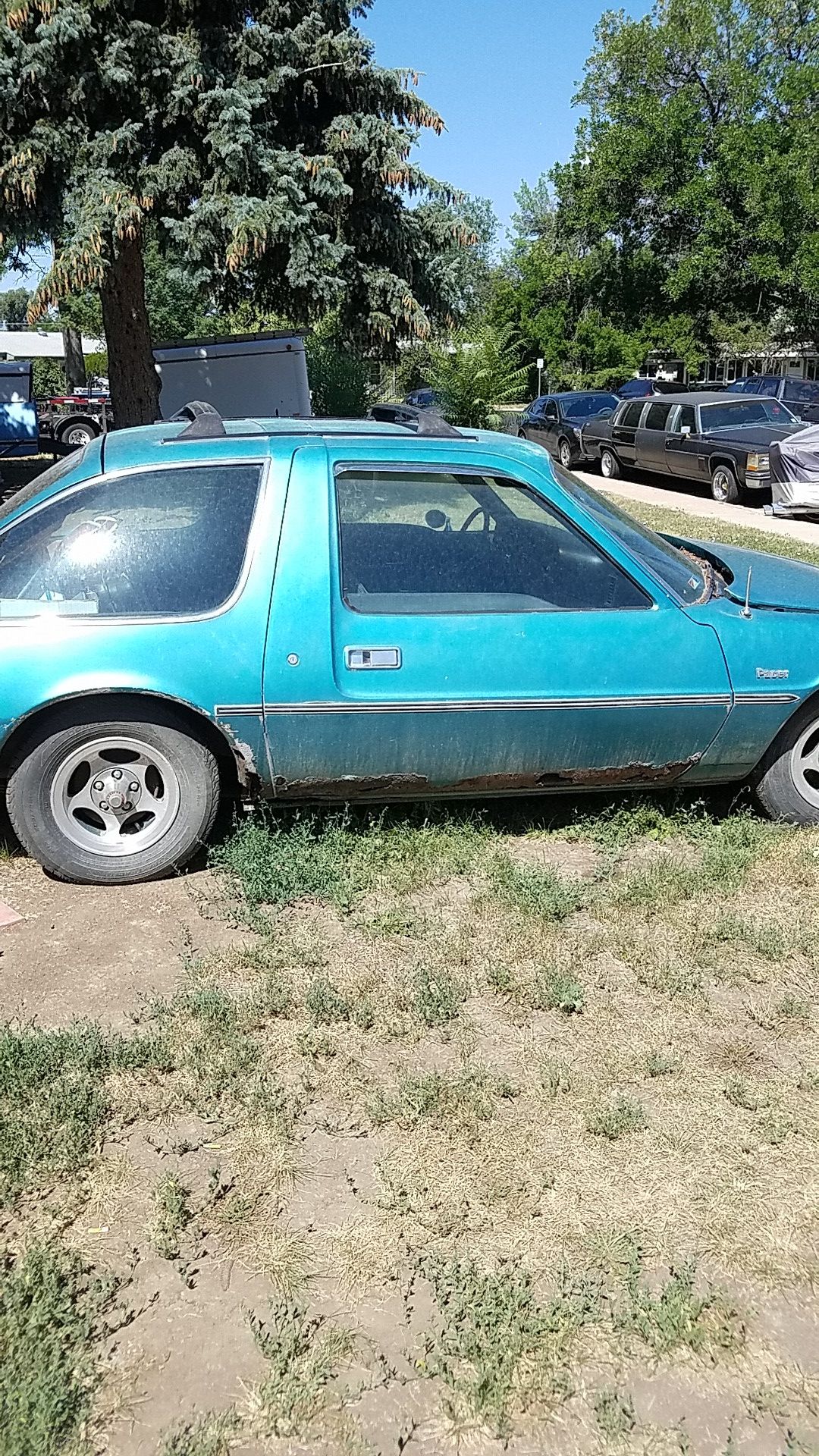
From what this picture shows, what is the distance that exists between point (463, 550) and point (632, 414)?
54.8ft

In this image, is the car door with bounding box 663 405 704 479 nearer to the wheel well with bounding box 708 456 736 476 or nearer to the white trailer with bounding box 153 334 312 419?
the wheel well with bounding box 708 456 736 476

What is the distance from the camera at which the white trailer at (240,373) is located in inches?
814

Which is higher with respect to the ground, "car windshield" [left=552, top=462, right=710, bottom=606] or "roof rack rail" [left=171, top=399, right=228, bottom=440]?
"roof rack rail" [left=171, top=399, right=228, bottom=440]

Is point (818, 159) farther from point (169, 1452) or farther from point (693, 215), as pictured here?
point (169, 1452)

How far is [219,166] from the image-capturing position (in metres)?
14.6

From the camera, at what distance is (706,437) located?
17.7m

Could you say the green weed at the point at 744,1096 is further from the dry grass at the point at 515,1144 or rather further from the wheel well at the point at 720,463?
the wheel well at the point at 720,463

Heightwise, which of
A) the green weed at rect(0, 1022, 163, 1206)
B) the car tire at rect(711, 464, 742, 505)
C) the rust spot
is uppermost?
the rust spot

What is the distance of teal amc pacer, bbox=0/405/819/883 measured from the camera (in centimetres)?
393

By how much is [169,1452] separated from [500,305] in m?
50.6

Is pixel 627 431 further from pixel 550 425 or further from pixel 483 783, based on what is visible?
pixel 483 783

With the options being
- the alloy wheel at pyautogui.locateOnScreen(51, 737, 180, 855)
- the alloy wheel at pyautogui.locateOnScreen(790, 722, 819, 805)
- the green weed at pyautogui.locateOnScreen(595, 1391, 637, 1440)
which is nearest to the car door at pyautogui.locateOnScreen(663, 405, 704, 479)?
the alloy wheel at pyautogui.locateOnScreen(790, 722, 819, 805)

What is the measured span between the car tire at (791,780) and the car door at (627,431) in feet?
52.2

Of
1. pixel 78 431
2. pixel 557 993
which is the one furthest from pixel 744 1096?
pixel 78 431
